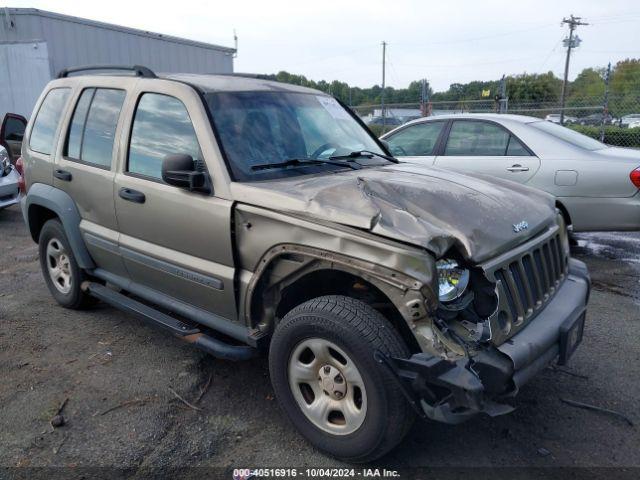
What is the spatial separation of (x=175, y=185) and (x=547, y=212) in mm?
2292

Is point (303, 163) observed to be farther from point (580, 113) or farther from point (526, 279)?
point (580, 113)

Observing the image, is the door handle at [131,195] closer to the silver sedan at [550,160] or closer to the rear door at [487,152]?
the rear door at [487,152]

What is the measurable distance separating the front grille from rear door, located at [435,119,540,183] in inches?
116

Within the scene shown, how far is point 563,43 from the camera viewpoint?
39.0 metres

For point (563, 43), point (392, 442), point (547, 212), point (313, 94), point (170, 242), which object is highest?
point (563, 43)

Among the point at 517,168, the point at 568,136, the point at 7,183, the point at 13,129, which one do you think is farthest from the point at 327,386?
the point at 13,129

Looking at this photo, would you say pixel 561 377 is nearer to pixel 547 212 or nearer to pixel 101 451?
pixel 547 212

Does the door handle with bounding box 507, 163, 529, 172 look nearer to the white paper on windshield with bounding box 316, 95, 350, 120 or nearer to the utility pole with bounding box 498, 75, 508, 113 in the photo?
the white paper on windshield with bounding box 316, 95, 350, 120

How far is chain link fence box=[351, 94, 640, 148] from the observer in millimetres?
14421

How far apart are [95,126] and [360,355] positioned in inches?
113

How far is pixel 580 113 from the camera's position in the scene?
60.3ft

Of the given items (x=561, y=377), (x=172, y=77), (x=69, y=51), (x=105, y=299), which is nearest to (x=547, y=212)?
(x=561, y=377)

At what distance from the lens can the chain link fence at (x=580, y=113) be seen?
47.3 feet

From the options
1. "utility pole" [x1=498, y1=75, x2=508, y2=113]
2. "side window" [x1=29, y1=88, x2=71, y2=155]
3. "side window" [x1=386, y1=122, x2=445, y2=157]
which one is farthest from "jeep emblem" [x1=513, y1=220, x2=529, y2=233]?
"utility pole" [x1=498, y1=75, x2=508, y2=113]
